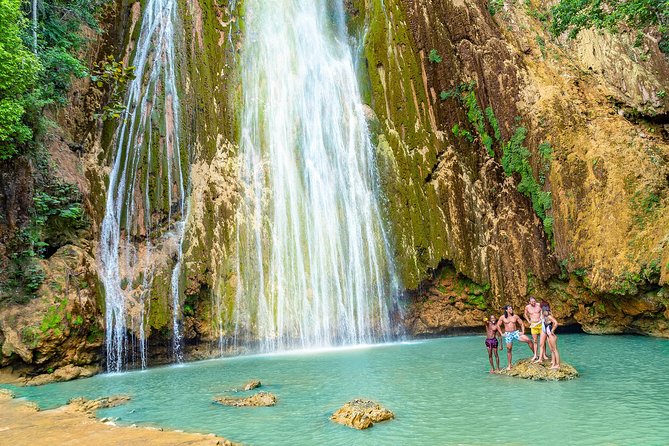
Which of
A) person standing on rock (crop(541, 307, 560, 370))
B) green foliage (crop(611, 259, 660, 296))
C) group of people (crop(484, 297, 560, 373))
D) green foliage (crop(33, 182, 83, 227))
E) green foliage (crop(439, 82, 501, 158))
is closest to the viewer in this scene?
person standing on rock (crop(541, 307, 560, 370))

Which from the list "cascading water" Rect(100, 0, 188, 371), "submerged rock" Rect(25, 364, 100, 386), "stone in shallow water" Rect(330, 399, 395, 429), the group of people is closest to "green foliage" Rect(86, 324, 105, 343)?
"cascading water" Rect(100, 0, 188, 371)

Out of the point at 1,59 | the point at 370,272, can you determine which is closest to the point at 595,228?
the point at 370,272

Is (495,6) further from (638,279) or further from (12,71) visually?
(12,71)

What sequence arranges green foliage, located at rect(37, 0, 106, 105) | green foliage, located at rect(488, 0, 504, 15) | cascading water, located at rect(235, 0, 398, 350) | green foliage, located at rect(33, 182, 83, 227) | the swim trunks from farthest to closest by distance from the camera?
green foliage, located at rect(488, 0, 504, 15) < cascading water, located at rect(235, 0, 398, 350) < green foliage, located at rect(37, 0, 106, 105) < green foliage, located at rect(33, 182, 83, 227) < the swim trunks

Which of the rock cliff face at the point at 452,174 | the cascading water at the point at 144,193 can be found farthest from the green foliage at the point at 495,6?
the cascading water at the point at 144,193

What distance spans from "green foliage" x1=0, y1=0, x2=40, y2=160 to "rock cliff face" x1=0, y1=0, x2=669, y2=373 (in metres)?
1.90

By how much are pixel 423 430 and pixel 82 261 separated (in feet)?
38.3

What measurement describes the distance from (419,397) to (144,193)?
12071 millimetres

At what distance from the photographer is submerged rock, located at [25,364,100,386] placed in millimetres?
12062

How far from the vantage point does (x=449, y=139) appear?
20.1m

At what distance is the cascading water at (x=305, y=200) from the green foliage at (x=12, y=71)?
286 inches

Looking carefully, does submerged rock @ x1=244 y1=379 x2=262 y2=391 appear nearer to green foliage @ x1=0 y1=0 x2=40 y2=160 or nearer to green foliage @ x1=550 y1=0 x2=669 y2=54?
green foliage @ x1=0 y1=0 x2=40 y2=160

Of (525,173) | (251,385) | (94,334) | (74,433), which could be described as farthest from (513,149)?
(74,433)

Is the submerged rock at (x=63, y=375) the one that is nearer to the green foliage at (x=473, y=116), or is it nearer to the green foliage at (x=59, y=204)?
the green foliage at (x=59, y=204)
